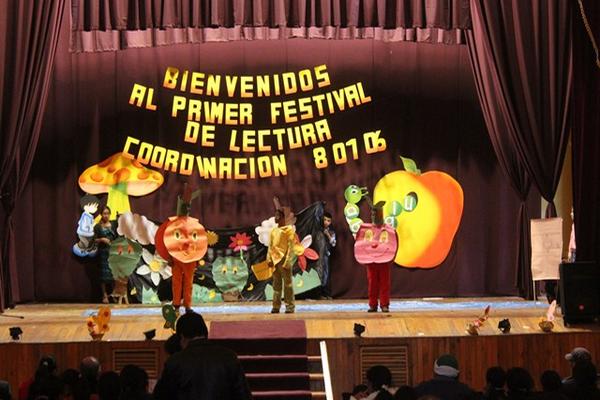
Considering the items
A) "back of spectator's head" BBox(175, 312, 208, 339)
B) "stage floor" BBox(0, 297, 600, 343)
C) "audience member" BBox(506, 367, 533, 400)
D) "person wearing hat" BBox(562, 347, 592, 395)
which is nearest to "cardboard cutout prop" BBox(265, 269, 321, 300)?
"stage floor" BBox(0, 297, 600, 343)

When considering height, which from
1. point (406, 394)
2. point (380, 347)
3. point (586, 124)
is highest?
point (586, 124)

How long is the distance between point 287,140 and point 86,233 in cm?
253

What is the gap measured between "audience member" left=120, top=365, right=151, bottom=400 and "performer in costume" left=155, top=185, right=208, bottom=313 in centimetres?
544

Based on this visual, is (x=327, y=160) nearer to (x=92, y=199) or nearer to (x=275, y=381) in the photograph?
(x=92, y=199)

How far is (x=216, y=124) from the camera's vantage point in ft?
46.4

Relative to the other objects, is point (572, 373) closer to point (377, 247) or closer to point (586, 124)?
point (377, 247)

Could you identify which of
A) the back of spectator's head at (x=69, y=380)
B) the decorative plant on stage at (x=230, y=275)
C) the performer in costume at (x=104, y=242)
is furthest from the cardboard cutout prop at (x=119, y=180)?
the back of spectator's head at (x=69, y=380)

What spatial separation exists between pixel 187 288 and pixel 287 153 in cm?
256

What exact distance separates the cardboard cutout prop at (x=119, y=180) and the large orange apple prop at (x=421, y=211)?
2.63 m

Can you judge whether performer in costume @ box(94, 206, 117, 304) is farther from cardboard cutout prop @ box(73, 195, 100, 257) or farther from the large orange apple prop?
the large orange apple prop

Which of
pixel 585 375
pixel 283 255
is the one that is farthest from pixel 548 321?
pixel 585 375

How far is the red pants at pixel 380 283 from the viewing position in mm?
12320

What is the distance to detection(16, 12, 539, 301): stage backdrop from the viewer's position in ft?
46.0

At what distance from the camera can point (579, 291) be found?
11.5 metres
